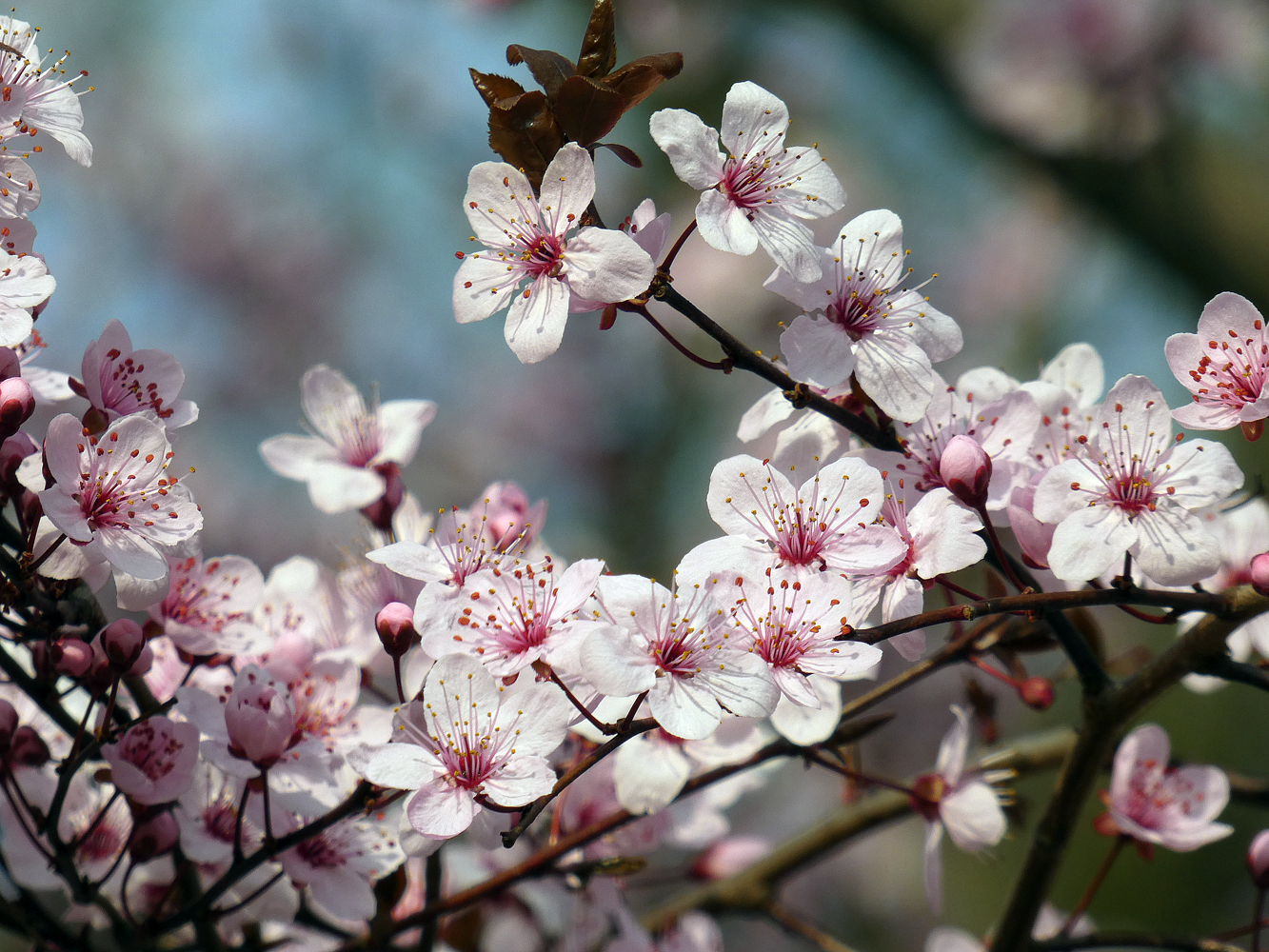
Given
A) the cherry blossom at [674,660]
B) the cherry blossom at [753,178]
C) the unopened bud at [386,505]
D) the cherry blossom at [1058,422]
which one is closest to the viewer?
the cherry blossom at [674,660]

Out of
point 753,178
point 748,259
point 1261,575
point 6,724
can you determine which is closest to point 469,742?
point 6,724

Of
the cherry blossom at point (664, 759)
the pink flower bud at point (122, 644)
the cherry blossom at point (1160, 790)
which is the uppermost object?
the cherry blossom at point (1160, 790)

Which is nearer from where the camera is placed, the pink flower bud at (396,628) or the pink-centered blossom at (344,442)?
the pink flower bud at (396,628)

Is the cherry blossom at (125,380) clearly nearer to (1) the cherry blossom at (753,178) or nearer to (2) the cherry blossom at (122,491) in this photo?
(2) the cherry blossom at (122,491)

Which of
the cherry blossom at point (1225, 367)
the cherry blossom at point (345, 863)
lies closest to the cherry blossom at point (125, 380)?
the cherry blossom at point (345, 863)

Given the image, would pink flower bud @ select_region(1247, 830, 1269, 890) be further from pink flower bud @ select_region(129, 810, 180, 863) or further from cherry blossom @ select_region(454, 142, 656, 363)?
pink flower bud @ select_region(129, 810, 180, 863)

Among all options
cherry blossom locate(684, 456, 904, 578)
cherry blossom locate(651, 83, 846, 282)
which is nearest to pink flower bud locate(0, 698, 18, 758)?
cherry blossom locate(684, 456, 904, 578)
